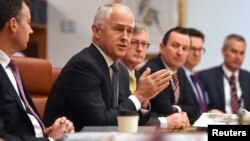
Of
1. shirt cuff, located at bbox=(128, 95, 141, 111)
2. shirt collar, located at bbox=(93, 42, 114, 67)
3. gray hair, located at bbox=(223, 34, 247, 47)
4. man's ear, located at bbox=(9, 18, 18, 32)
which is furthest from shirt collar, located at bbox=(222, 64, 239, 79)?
man's ear, located at bbox=(9, 18, 18, 32)

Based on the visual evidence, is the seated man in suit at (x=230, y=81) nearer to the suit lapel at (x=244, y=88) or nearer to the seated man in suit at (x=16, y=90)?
the suit lapel at (x=244, y=88)

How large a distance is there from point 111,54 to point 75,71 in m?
0.25

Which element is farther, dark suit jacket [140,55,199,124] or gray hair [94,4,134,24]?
dark suit jacket [140,55,199,124]

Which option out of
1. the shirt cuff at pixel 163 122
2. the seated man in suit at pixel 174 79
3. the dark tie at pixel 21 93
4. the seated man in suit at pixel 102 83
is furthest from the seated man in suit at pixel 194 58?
the dark tie at pixel 21 93

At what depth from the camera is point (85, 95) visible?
2094mm

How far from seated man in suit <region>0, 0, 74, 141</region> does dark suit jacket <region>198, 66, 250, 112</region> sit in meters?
2.74

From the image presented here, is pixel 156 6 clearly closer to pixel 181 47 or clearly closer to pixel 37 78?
pixel 181 47

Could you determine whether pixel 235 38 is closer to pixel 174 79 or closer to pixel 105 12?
pixel 174 79

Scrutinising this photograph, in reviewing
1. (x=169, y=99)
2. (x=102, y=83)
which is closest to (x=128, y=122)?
(x=102, y=83)

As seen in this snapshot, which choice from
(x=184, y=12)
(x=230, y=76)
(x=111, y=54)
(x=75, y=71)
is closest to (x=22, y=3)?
(x=75, y=71)

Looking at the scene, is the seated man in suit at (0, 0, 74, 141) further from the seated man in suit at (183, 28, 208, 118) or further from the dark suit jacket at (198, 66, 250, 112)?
the dark suit jacket at (198, 66, 250, 112)

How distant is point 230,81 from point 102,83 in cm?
271

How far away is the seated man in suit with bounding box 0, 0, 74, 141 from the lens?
182 cm

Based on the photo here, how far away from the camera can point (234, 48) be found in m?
4.90
